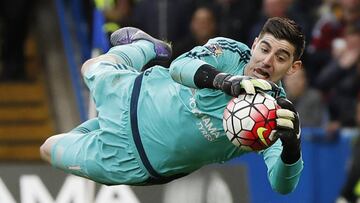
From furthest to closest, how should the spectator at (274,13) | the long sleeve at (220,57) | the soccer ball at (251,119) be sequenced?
the spectator at (274,13) < the long sleeve at (220,57) < the soccer ball at (251,119)

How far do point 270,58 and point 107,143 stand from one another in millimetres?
1456

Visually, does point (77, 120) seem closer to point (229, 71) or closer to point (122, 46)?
point (122, 46)

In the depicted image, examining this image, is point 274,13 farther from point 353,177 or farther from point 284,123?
point 284,123

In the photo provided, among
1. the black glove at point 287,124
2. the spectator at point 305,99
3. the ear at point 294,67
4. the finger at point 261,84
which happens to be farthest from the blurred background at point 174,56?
the finger at point 261,84

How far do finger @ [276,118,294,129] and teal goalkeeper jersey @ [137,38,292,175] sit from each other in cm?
75

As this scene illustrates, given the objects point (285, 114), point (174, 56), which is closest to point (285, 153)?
point (285, 114)

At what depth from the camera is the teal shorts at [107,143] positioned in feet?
29.0

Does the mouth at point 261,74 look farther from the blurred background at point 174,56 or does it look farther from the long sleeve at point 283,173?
the blurred background at point 174,56

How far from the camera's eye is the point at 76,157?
9.06 metres

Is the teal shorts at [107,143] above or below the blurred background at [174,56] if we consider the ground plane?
above

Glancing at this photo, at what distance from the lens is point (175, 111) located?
8531 millimetres

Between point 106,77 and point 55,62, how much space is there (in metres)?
6.74

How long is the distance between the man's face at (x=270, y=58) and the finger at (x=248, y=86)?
66cm

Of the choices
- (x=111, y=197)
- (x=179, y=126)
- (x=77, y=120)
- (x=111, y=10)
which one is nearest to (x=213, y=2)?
(x=111, y=10)
